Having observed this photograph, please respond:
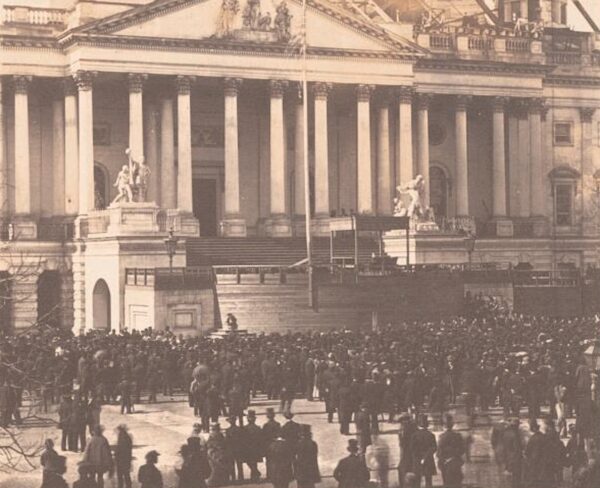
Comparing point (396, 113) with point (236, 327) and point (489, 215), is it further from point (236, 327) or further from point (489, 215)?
point (236, 327)

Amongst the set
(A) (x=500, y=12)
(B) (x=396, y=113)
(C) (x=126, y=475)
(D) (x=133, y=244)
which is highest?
(A) (x=500, y=12)

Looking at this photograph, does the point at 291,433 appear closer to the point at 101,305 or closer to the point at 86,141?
the point at 101,305

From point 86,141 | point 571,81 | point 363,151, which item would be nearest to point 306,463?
point 86,141

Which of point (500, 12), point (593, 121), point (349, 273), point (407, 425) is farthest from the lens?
point (500, 12)

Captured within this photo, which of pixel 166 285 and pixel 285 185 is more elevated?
pixel 285 185

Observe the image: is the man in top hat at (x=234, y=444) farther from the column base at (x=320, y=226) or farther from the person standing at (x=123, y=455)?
the column base at (x=320, y=226)

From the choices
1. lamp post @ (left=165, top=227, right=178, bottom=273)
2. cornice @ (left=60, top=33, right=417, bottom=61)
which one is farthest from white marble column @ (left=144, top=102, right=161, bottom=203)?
lamp post @ (left=165, top=227, right=178, bottom=273)

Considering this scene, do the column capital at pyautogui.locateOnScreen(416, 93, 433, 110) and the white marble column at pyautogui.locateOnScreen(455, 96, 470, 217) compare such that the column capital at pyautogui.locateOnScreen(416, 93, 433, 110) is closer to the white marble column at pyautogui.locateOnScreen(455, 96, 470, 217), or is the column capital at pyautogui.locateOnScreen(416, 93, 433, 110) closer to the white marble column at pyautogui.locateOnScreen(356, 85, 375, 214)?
the white marble column at pyautogui.locateOnScreen(455, 96, 470, 217)

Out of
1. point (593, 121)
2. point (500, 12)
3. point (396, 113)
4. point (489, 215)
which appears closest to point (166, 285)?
point (396, 113)

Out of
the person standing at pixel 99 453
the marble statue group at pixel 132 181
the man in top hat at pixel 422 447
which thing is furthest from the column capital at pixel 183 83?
the man in top hat at pixel 422 447
